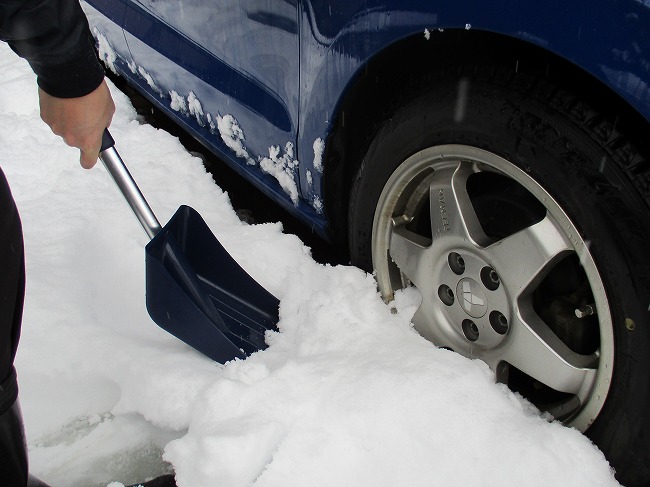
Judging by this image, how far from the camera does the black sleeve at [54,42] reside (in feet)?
2.98

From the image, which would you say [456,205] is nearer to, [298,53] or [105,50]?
[298,53]

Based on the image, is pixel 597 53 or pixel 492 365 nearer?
pixel 597 53

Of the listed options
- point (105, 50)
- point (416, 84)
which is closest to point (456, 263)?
point (416, 84)

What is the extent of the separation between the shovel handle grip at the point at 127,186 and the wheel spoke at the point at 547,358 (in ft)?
3.50

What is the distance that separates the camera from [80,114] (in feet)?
3.63

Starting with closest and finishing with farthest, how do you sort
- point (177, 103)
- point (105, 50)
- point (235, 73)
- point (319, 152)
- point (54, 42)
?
point (54, 42) < point (319, 152) < point (235, 73) < point (177, 103) < point (105, 50)

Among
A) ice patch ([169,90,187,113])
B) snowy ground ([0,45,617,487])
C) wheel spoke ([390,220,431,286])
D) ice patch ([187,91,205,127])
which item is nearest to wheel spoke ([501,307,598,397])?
snowy ground ([0,45,617,487])

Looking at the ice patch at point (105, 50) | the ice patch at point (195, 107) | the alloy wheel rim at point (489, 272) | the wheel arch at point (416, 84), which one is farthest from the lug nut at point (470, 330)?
the ice patch at point (105, 50)

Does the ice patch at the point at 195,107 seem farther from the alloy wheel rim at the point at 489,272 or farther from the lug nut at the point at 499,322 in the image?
the lug nut at the point at 499,322

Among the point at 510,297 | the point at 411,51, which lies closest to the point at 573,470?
the point at 510,297

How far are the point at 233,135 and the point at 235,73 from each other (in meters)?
0.23

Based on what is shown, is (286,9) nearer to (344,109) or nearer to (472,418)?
(344,109)

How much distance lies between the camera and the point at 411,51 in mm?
1333

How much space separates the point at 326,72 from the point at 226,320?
0.74 m
